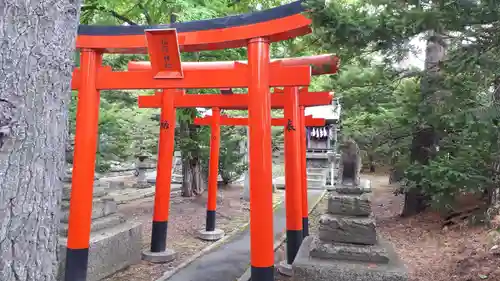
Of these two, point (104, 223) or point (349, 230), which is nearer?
point (349, 230)

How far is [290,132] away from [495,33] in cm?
319

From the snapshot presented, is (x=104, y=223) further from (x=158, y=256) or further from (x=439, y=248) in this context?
(x=439, y=248)

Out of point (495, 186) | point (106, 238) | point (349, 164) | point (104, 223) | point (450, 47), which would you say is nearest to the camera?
point (450, 47)

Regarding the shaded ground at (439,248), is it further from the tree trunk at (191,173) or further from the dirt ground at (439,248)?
the tree trunk at (191,173)

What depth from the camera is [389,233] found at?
807cm

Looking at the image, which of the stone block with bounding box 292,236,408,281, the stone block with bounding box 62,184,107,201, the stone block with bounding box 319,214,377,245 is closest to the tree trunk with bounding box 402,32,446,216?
the stone block with bounding box 319,214,377,245

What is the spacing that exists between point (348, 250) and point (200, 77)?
264cm

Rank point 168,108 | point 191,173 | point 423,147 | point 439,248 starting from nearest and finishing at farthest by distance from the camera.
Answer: point 439,248, point 168,108, point 423,147, point 191,173

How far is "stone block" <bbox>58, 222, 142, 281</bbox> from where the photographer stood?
556 centimetres

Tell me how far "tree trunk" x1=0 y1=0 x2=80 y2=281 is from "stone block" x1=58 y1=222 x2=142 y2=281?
13.5 feet

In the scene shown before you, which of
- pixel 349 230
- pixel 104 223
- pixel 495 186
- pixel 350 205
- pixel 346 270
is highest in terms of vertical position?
pixel 495 186

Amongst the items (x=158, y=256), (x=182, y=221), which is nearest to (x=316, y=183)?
(x=182, y=221)

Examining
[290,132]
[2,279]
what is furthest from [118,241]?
[2,279]

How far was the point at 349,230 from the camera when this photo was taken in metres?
4.65
